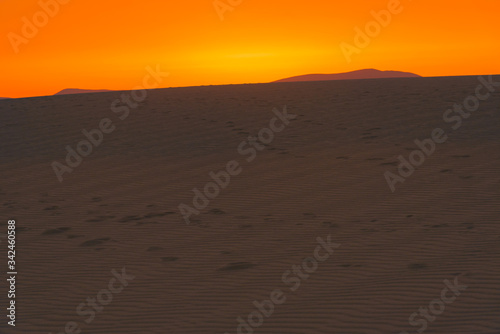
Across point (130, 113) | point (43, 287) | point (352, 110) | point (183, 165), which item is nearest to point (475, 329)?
point (43, 287)

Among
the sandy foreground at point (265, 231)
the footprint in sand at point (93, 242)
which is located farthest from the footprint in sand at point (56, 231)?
the footprint in sand at point (93, 242)

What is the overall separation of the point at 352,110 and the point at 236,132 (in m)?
4.88

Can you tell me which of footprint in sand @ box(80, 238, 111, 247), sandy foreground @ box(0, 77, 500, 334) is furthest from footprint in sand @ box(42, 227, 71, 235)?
footprint in sand @ box(80, 238, 111, 247)

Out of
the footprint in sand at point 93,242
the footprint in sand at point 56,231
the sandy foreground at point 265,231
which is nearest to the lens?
the sandy foreground at point 265,231

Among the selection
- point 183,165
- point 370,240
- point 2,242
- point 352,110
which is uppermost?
point 352,110

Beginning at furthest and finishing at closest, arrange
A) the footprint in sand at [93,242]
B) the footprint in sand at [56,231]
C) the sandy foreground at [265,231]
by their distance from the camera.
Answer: the footprint in sand at [56,231] < the footprint in sand at [93,242] < the sandy foreground at [265,231]

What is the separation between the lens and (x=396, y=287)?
6465mm

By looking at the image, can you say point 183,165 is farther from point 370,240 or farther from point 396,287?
point 396,287

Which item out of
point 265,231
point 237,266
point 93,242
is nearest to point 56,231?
point 93,242

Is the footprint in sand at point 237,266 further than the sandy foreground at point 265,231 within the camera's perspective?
Yes

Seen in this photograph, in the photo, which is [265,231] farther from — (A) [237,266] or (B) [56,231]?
(B) [56,231]

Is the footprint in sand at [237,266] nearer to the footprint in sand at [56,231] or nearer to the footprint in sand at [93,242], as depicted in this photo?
the footprint in sand at [93,242]

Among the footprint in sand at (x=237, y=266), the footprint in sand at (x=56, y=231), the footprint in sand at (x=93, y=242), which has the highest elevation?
the footprint in sand at (x=56, y=231)

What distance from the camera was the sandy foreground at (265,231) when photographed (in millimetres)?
6035
